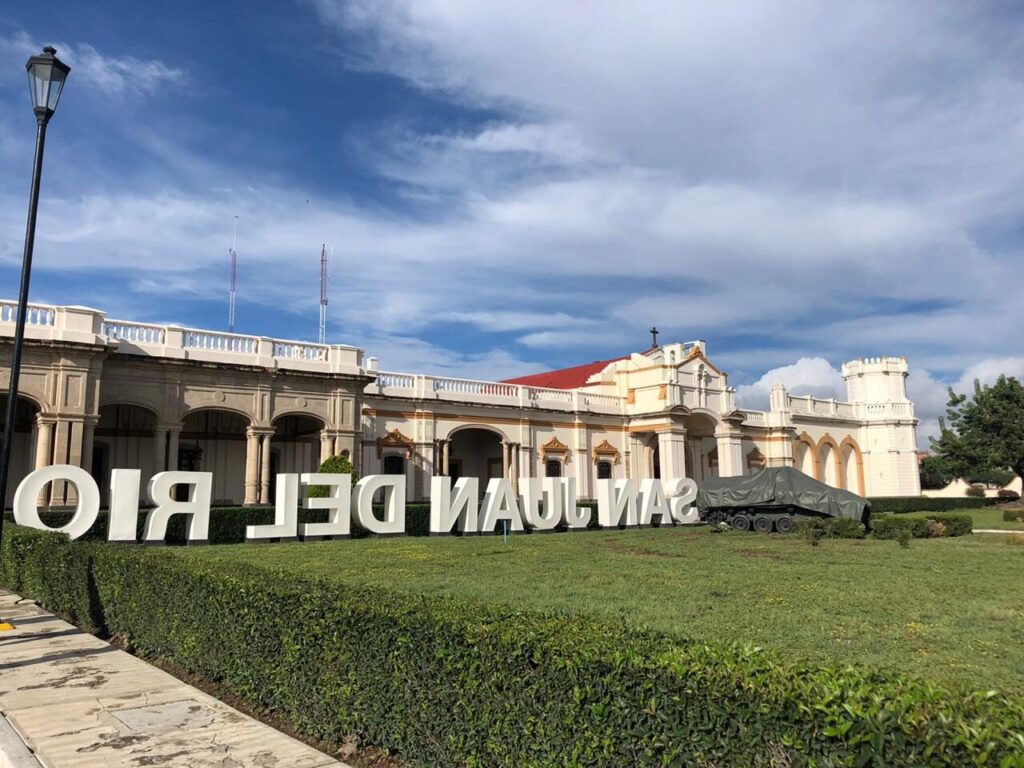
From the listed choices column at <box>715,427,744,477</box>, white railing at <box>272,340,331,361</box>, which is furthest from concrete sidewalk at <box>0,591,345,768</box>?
column at <box>715,427,744,477</box>

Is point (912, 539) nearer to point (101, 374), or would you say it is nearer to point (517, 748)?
point (517, 748)

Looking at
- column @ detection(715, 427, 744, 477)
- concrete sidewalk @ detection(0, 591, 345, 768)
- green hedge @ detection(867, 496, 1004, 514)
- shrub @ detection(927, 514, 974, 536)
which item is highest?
column @ detection(715, 427, 744, 477)

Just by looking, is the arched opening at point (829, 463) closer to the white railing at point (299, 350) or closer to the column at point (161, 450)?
the white railing at point (299, 350)

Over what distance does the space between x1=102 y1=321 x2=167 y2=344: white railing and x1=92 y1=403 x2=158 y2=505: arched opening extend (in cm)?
308

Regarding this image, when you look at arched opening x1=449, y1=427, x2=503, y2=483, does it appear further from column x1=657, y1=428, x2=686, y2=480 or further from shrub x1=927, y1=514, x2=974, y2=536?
shrub x1=927, y1=514, x2=974, y2=536

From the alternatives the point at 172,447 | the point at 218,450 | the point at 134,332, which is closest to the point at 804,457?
the point at 218,450

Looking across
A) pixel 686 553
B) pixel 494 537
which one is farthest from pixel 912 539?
pixel 494 537

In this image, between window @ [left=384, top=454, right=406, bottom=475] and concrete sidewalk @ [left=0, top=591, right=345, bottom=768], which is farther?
window @ [left=384, top=454, right=406, bottom=475]

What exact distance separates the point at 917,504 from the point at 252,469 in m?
36.8

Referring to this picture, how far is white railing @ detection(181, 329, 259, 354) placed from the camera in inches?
995

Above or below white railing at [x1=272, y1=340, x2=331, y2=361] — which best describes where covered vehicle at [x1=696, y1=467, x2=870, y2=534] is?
below

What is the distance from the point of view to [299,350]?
27.4 metres

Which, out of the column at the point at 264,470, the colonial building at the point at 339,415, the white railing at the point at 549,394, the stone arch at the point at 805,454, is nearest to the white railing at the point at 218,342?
the colonial building at the point at 339,415

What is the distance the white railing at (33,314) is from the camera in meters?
21.3
